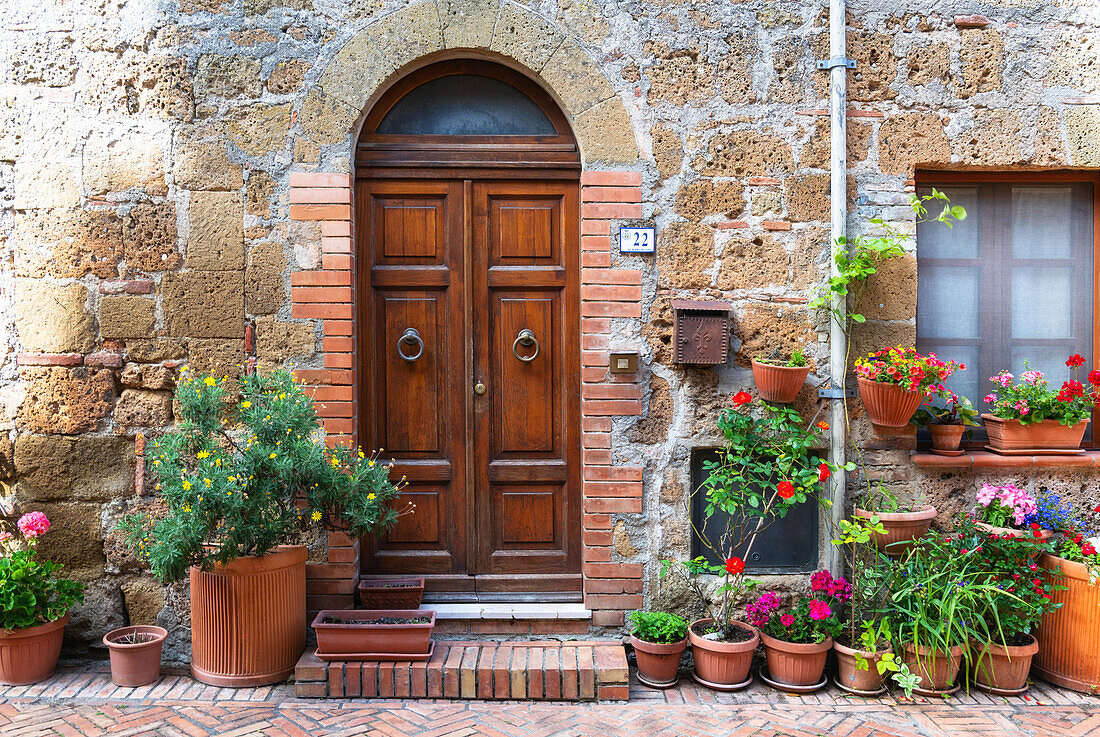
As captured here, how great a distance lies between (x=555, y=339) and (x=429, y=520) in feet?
3.95

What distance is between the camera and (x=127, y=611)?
12.9ft

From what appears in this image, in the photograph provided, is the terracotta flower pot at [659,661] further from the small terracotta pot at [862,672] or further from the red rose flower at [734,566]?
the small terracotta pot at [862,672]

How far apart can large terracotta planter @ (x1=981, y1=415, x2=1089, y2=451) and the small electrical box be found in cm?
156

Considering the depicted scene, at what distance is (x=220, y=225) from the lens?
3.88 metres

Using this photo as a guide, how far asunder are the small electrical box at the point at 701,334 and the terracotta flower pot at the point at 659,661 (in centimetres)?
139

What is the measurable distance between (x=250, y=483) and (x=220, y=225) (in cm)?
140

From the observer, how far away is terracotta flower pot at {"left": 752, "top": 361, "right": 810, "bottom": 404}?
3.72 metres

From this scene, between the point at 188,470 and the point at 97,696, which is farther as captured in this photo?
the point at 188,470

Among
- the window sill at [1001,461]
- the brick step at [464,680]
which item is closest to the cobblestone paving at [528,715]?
the brick step at [464,680]

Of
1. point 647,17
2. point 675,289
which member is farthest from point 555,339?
point 647,17

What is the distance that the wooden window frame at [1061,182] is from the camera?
4.12m

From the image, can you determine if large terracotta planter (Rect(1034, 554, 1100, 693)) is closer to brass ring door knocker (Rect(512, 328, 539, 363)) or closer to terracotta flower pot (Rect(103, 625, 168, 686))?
brass ring door knocker (Rect(512, 328, 539, 363))

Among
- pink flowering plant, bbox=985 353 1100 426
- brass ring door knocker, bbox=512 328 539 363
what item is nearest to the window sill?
pink flowering plant, bbox=985 353 1100 426

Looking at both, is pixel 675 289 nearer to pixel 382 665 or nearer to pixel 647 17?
pixel 647 17
